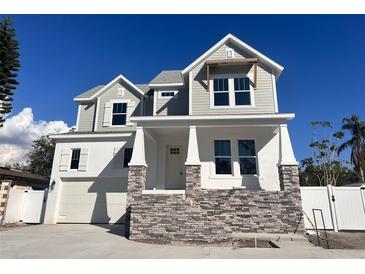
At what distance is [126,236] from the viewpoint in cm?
814

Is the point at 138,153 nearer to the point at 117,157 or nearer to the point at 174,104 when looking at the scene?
the point at 117,157

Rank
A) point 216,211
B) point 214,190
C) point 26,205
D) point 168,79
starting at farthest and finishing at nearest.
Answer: point 168,79
point 26,205
point 214,190
point 216,211

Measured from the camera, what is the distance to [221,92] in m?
10.9

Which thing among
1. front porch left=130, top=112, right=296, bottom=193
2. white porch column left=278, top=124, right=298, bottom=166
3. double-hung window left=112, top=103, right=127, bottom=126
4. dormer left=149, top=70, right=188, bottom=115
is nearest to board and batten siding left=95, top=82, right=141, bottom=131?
double-hung window left=112, top=103, right=127, bottom=126

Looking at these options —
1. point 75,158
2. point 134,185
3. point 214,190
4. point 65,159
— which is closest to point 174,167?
point 134,185

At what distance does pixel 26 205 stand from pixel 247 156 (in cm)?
1254

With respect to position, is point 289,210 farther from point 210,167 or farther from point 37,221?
point 37,221

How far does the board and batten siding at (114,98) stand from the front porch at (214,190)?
10.4 ft

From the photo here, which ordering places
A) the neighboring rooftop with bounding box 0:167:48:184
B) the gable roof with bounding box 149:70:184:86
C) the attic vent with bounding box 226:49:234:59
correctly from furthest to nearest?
the neighboring rooftop with bounding box 0:167:48:184
the gable roof with bounding box 149:70:184:86
the attic vent with bounding box 226:49:234:59

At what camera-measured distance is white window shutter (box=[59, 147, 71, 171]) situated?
12680 mm

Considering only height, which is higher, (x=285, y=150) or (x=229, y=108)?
(x=229, y=108)

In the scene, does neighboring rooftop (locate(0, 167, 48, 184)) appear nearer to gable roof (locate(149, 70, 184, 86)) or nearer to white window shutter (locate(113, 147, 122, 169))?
white window shutter (locate(113, 147, 122, 169))

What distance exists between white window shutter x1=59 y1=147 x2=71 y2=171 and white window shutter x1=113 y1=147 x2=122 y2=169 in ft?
9.20

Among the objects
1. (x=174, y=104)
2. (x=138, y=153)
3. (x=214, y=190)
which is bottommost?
(x=214, y=190)
